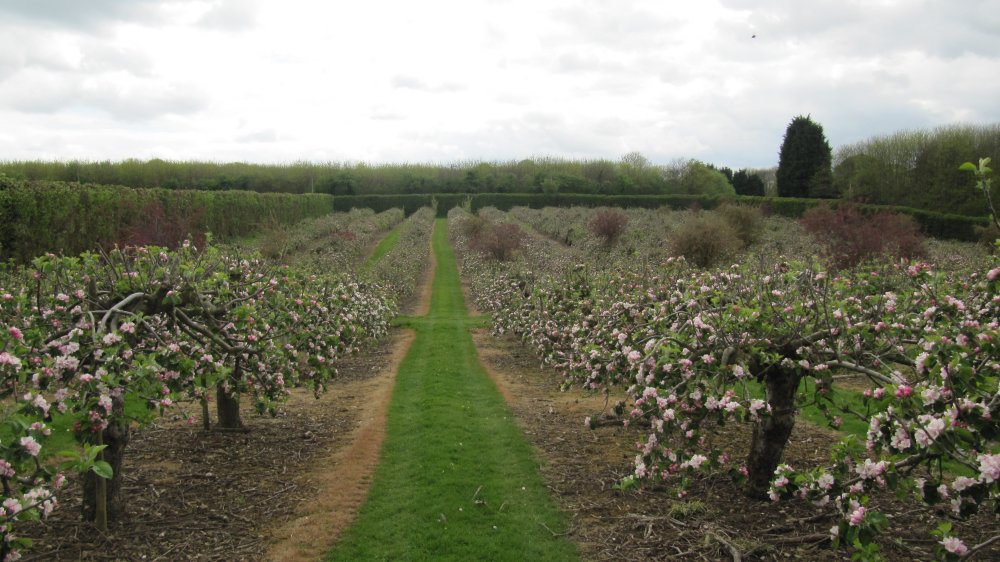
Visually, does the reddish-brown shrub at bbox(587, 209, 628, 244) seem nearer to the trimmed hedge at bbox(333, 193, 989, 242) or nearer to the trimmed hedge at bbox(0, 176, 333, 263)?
the trimmed hedge at bbox(0, 176, 333, 263)

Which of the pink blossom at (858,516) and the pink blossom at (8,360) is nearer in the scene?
the pink blossom at (858,516)

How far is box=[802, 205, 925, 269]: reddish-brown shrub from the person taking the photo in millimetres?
18625

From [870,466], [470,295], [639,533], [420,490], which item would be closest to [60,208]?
[470,295]

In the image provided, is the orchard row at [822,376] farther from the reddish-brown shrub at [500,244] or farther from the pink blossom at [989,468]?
the reddish-brown shrub at [500,244]

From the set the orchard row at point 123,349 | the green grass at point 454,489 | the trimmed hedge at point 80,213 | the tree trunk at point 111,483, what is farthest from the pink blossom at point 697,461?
the trimmed hedge at point 80,213

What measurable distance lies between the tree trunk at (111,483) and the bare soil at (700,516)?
384cm

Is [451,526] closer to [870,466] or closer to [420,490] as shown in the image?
[420,490]

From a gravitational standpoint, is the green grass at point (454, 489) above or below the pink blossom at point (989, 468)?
below

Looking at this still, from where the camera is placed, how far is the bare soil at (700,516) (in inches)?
201

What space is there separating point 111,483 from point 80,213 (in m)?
16.5

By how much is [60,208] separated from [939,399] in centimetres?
2010

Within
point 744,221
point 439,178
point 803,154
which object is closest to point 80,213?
point 744,221

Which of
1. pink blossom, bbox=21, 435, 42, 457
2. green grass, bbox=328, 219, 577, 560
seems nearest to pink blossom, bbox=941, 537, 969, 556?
green grass, bbox=328, 219, 577, 560

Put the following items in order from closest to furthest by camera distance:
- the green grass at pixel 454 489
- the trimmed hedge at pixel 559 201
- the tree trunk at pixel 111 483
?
the tree trunk at pixel 111 483, the green grass at pixel 454 489, the trimmed hedge at pixel 559 201
